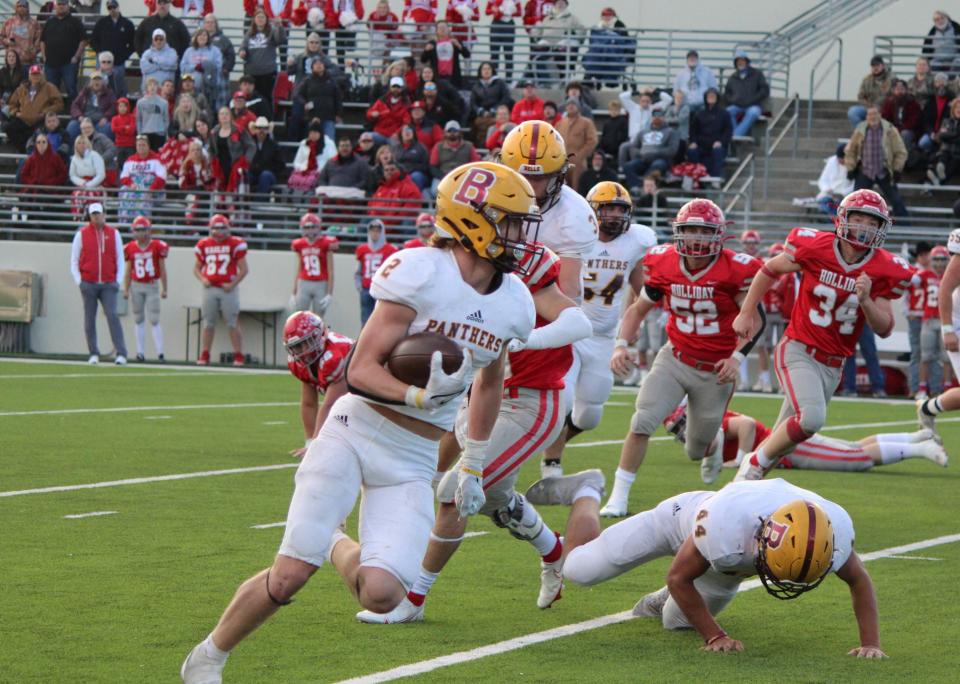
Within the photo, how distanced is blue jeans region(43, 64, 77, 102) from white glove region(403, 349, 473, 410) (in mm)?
20589

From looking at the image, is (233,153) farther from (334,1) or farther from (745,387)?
(745,387)

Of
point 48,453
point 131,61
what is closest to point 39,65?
point 131,61

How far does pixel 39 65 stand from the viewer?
23.6 metres

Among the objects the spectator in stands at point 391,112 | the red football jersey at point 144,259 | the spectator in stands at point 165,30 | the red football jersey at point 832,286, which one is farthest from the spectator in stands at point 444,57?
the red football jersey at point 832,286

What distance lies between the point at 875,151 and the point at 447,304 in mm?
15361

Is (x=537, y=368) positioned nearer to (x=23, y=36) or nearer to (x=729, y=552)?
(x=729, y=552)

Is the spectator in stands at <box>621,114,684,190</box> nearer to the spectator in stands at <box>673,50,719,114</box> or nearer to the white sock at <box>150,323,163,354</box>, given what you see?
the spectator in stands at <box>673,50,719,114</box>

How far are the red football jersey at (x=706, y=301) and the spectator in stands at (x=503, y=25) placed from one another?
15.4 metres

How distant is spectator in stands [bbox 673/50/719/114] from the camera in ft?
70.5

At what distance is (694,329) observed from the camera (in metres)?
8.69

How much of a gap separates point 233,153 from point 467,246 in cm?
1750

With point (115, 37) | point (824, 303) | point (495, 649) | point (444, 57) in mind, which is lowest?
point (495, 649)

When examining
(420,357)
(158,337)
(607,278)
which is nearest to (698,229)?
(607,278)

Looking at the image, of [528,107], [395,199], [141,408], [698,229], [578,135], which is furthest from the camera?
[528,107]
